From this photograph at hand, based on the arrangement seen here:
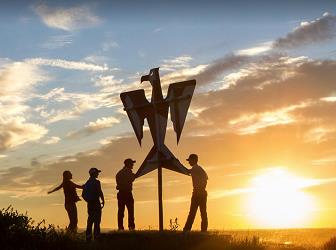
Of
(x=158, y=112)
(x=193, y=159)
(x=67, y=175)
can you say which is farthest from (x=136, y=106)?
(x=67, y=175)

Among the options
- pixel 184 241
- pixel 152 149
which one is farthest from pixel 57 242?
pixel 152 149

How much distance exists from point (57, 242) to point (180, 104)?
6733 millimetres

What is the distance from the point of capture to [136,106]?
25.0 metres

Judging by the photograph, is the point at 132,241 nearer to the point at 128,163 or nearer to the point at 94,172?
the point at 94,172

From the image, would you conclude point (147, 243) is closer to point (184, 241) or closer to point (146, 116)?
point (184, 241)

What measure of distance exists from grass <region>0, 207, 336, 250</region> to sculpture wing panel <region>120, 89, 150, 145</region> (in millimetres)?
4819

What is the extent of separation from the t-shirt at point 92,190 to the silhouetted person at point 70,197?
2.48 m

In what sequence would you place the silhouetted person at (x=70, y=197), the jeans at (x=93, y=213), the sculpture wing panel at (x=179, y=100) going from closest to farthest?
the jeans at (x=93, y=213), the sculpture wing panel at (x=179, y=100), the silhouetted person at (x=70, y=197)

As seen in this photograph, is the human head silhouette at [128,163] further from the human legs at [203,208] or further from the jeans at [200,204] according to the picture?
the human legs at [203,208]

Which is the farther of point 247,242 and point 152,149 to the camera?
point 152,149

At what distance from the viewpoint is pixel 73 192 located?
25266mm

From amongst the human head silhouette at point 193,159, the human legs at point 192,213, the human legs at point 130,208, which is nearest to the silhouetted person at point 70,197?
the human legs at point 130,208

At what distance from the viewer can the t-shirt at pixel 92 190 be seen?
2248cm

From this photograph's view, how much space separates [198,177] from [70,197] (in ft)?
16.2
